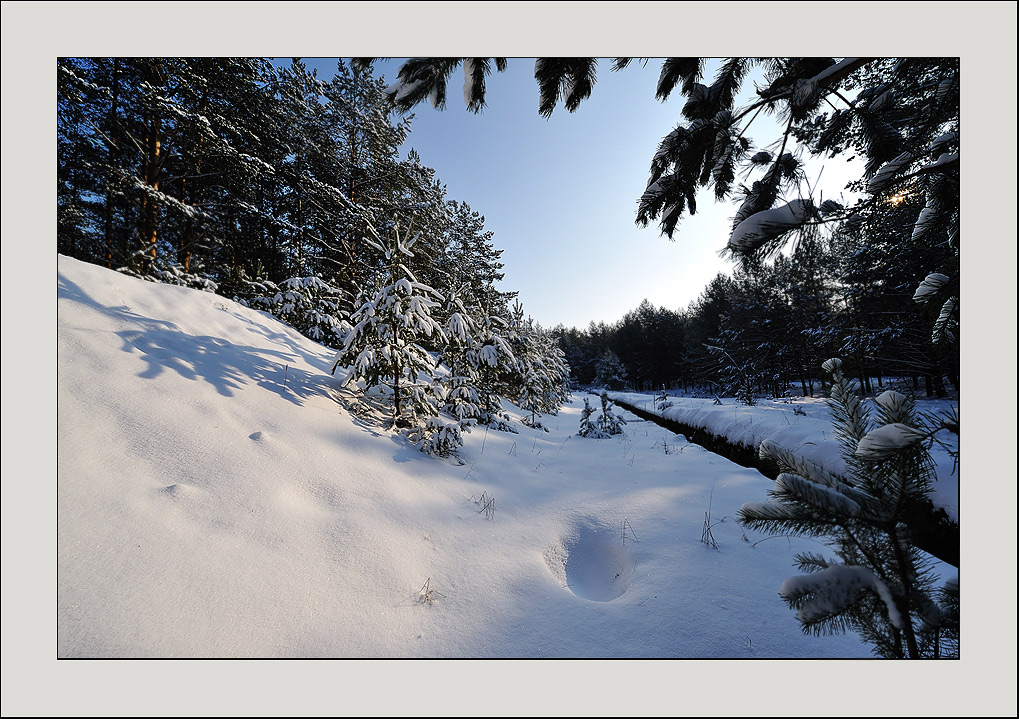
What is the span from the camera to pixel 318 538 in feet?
7.38

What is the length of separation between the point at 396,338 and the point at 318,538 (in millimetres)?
2441

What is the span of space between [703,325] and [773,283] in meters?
13.6

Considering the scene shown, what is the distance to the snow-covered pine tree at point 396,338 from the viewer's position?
3938 mm

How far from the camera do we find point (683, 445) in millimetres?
7121

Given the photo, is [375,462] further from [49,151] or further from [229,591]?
[49,151]

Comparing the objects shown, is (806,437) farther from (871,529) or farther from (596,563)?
(871,529)

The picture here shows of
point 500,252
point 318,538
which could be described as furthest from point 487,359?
point 500,252

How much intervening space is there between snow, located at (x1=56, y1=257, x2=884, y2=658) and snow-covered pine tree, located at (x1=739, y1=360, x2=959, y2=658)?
811 mm

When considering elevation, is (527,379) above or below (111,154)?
below

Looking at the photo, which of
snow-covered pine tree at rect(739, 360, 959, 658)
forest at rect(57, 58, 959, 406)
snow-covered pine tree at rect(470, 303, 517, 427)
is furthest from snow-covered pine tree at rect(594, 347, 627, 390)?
snow-covered pine tree at rect(739, 360, 959, 658)

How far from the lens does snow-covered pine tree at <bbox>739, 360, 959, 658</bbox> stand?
45.4 inches

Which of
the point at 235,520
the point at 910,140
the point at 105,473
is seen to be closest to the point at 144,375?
the point at 105,473

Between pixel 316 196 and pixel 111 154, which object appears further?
pixel 316 196

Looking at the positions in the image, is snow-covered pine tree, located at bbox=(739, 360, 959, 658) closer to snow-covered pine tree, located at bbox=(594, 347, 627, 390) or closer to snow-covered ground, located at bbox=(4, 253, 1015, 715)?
snow-covered ground, located at bbox=(4, 253, 1015, 715)
